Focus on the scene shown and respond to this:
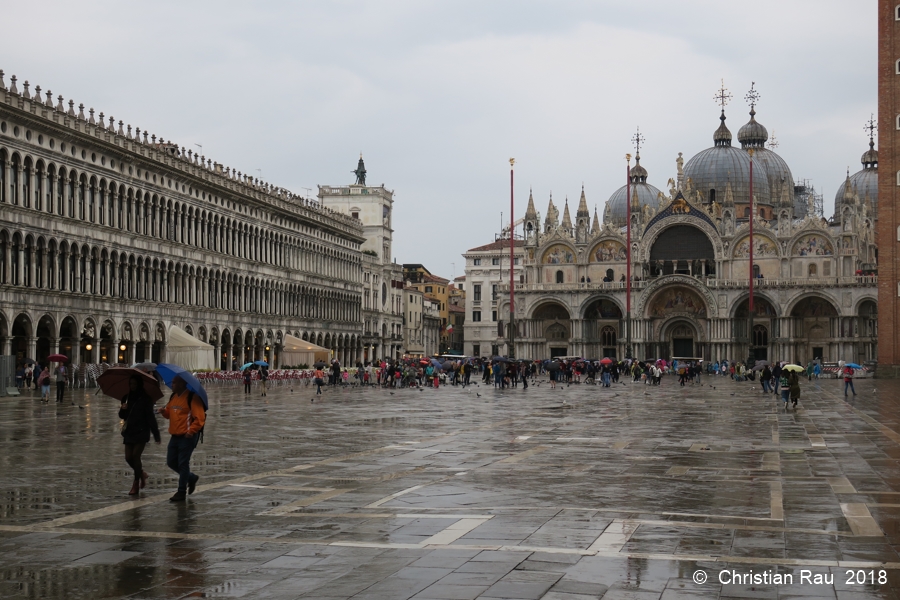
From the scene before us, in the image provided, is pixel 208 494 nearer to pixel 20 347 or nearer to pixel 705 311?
pixel 20 347

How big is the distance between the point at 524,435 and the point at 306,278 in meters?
63.2

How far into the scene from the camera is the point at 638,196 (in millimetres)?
122625

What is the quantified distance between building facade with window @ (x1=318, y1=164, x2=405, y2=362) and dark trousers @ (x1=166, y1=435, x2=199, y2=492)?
87.4 metres

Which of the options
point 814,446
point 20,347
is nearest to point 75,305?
point 20,347

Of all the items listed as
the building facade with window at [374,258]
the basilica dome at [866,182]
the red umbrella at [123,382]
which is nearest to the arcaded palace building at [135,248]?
the building facade with window at [374,258]

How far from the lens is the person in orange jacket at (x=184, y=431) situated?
1340 centimetres

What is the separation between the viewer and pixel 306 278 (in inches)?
3378

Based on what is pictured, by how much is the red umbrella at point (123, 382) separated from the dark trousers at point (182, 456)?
788mm

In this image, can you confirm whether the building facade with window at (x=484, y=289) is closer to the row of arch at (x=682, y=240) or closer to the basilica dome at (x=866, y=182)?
the row of arch at (x=682, y=240)

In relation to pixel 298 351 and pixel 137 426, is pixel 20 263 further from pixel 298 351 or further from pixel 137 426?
pixel 137 426

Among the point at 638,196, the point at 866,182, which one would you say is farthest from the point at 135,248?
the point at 866,182

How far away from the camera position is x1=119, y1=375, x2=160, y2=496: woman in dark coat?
1390 cm

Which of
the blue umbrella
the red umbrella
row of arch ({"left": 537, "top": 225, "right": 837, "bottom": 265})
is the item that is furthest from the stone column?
Answer: row of arch ({"left": 537, "top": 225, "right": 837, "bottom": 265})

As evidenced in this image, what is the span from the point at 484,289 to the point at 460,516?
396ft
